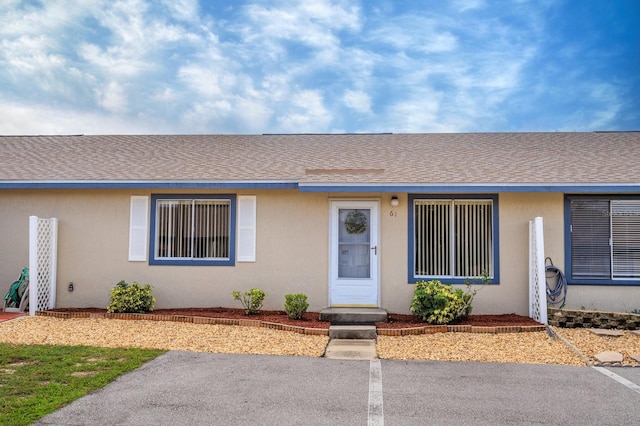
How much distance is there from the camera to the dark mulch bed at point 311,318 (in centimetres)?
896

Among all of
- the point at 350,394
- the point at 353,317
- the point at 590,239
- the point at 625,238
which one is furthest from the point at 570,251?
the point at 350,394

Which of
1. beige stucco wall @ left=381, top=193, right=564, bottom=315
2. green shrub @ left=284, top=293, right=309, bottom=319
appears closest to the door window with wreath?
beige stucco wall @ left=381, top=193, right=564, bottom=315

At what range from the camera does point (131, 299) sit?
9656 mm

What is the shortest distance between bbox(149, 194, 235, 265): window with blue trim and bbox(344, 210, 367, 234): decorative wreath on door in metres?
2.32

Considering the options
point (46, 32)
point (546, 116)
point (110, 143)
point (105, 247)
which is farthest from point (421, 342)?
point (546, 116)

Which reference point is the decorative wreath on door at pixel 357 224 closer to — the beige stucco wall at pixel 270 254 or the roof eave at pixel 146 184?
the beige stucco wall at pixel 270 254

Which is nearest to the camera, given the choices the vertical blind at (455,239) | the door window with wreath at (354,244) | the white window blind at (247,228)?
the vertical blind at (455,239)

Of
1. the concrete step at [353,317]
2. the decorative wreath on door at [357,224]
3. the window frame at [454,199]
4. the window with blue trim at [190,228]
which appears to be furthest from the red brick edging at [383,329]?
the decorative wreath on door at [357,224]

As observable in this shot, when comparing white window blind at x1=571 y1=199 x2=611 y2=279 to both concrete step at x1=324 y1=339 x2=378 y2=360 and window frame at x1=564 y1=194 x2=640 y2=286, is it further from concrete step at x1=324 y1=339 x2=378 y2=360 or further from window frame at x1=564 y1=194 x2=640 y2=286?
concrete step at x1=324 y1=339 x2=378 y2=360

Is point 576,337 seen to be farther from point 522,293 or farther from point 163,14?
point 163,14

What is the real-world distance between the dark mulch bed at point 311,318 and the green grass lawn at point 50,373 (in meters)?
2.51

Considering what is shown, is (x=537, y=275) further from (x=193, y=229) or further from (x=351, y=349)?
(x=193, y=229)

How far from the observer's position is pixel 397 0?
16.5 metres

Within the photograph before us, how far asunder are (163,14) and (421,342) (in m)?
12.0
